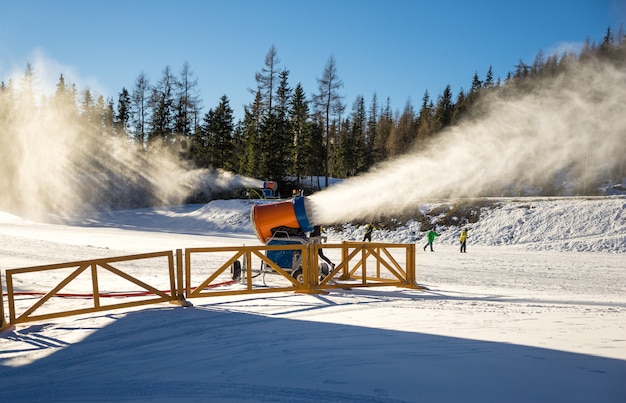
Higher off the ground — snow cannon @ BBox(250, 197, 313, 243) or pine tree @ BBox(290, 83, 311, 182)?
pine tree @ BBox(290, 83, 311, 182)

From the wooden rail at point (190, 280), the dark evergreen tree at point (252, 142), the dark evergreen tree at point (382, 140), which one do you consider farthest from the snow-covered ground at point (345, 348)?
the dark evergreen tree at point (382, 140)

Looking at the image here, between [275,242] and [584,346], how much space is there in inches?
276

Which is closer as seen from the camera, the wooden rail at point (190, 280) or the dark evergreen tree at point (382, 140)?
the wooden rail at point (190, 280)

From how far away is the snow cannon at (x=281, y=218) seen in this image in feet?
35.0

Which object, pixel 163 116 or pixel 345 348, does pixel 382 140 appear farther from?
pixel 345 348

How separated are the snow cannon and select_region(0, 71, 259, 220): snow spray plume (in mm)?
30226

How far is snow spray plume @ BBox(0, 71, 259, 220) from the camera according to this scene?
43.1m

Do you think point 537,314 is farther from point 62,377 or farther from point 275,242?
point 62,377

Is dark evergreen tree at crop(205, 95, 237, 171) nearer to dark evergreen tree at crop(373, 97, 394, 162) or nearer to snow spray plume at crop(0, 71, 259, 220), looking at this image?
snow spray plume at crop(0, 71, 259, 220)

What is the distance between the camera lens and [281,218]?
10.8 metres

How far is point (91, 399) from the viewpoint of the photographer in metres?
4.25

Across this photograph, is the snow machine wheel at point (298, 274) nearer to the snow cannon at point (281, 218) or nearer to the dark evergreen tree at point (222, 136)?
the snow cannon at point (281, 218)

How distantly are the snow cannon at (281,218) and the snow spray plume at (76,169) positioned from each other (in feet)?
99.2

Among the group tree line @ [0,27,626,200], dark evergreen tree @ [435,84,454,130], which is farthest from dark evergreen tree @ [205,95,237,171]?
dark evergreen tree @ [435,84,454,130]
